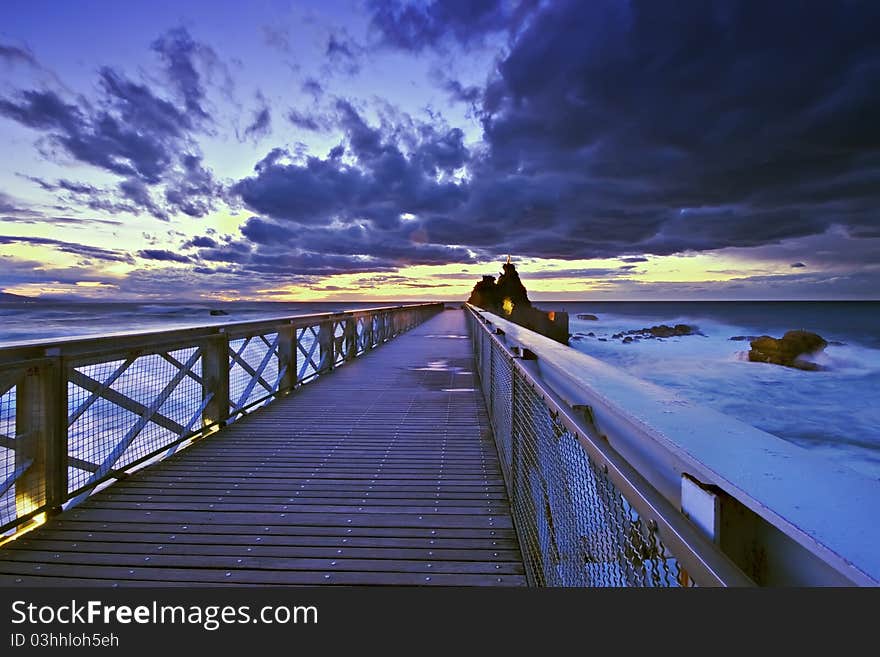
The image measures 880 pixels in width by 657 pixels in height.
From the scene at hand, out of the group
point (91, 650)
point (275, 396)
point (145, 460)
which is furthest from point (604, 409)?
point (275, 396)

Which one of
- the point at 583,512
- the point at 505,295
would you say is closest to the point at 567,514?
the point at 583,512

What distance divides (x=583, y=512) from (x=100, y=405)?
338cm

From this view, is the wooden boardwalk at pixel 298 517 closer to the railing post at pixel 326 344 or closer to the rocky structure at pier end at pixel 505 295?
the railing post at pixel 326 344

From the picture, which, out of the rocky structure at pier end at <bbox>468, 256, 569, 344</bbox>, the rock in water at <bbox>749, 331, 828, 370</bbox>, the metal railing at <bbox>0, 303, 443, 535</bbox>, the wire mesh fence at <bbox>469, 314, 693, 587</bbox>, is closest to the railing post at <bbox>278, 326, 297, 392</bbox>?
the metal railing at <bbox>0, 303, 443, 535</bbox>

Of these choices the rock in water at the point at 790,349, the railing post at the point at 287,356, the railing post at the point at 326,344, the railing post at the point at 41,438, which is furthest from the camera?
the rock in water at the point at 790,349

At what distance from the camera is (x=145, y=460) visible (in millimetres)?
3648

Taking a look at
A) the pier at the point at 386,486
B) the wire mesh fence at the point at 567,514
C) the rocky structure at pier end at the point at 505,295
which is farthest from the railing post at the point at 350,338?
the rocky structure at pier end at the point at 505,295

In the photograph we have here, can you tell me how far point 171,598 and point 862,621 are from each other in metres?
1.82

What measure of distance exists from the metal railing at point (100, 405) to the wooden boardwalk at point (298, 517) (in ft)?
0.61

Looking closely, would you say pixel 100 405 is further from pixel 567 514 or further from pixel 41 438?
pixel 567 514

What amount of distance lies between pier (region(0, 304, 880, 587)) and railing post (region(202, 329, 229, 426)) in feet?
0.06

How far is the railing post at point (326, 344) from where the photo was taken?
8.44 metres

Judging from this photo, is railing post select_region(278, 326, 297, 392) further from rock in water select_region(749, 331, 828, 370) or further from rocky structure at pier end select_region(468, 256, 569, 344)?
rock in water select_region(749, 331, 828, 370)

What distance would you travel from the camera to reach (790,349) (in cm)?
2525
